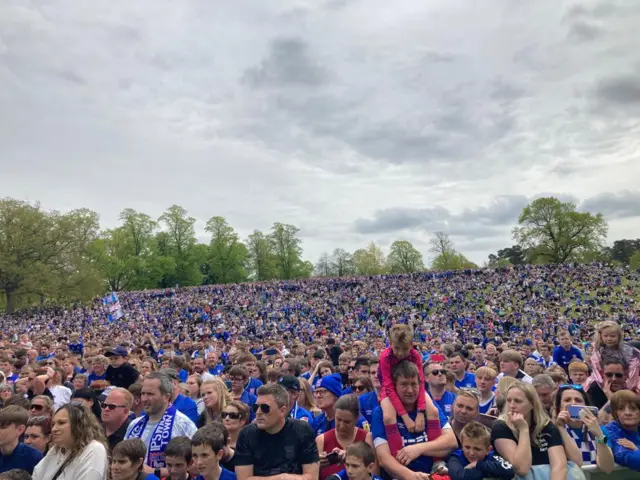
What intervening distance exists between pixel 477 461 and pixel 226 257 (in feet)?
213

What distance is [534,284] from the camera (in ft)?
124

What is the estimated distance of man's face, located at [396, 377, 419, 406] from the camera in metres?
3.61

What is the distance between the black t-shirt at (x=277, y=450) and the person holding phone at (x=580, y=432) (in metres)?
1.93

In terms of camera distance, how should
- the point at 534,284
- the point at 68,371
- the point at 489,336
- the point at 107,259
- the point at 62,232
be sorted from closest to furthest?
the point at 68,371
the point at 489,336
the point at 534,284
the point at 62,232
the point at 107,259

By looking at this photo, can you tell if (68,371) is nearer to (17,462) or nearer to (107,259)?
(17,462)

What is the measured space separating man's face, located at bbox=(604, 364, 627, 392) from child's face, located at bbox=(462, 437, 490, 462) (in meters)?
1.94

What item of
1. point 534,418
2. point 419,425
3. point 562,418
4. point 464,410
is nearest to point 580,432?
point 562,418

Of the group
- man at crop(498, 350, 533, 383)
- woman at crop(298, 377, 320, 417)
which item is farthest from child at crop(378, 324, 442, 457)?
man at crop(498, 350, 533, 383)

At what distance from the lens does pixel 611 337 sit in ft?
16.4

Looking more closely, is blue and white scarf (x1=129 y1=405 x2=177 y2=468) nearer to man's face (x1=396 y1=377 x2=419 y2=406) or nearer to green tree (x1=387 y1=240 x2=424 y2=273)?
man's face (x1=396 y1=377 x2=419 y2=406)

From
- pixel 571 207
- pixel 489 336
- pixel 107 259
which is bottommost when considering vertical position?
pixel 489 336

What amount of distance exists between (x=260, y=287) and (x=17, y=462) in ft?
125

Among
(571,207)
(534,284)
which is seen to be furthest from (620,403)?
(571,207)

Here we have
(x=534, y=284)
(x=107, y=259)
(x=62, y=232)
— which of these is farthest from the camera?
(x=107, y=259)
